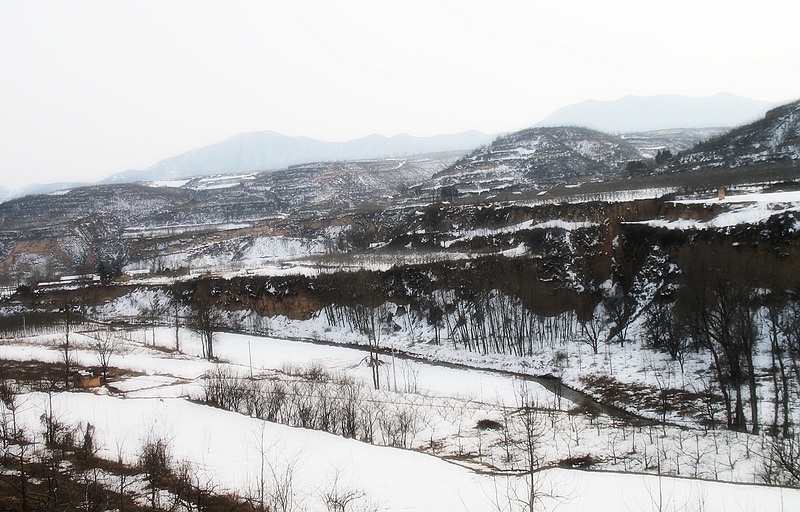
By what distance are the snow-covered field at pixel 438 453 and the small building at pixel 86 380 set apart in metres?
1.20

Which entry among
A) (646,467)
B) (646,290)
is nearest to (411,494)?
(646,467)

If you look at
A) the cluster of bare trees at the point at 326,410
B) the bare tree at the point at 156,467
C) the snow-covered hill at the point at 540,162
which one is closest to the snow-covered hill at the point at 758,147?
the snow-covered hill at the point at 540,162

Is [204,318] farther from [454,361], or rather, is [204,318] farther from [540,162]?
[540,162]

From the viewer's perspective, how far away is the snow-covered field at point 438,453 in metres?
13.0

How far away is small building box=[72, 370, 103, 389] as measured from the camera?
96.3ft

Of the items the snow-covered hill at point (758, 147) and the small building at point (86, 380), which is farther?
the snow-covered hill at point (758, 147)

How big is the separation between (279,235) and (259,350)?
56.8 metres

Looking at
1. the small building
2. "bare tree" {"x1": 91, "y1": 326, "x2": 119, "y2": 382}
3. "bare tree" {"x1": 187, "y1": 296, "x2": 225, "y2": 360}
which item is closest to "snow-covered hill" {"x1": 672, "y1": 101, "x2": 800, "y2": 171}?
"bare tree" {"x1": 187, "y1": 296, "x2": 225, "y2": 360}

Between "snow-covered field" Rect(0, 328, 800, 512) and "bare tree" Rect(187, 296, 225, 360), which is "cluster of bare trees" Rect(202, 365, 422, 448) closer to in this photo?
"snow-covered field" Rect(0, 328, 800, 512)

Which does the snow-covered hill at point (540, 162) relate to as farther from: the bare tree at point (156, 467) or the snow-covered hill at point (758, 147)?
the bare tree at point (156, 467)

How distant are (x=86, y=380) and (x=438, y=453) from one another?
73.3 feet

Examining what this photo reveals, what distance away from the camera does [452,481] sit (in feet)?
47.3

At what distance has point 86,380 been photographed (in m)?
30.2

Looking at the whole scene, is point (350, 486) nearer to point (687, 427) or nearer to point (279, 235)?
point (687, 427)
